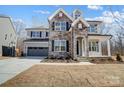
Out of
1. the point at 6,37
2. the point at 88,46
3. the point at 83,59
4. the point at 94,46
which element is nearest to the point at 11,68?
the point at 83,59

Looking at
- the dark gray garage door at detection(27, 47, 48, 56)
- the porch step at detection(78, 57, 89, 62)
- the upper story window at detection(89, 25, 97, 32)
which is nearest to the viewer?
the porch step at detection(78, 57, 89, 62)

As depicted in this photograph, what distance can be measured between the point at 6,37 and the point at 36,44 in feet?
15.4

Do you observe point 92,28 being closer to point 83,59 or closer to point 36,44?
point 83,59

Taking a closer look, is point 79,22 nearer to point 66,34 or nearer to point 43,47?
point 66,34

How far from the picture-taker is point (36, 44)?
2561cm

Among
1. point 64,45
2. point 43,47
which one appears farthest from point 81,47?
point 43,47

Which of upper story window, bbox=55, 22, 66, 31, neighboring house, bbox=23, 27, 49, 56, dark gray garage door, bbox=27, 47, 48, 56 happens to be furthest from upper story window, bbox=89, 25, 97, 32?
dark gray garage door, bbox=27, 47, 48, 56

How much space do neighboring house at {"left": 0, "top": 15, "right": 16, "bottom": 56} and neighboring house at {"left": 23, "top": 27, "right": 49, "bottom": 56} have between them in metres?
2.75

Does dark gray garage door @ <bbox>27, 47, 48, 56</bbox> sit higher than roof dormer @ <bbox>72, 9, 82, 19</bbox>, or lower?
lower

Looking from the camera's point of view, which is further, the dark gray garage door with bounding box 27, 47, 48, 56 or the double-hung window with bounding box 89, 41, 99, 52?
the dark gray garage door with bounding box 27, 47, 48, 56

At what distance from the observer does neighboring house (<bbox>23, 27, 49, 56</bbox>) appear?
84.2 feet

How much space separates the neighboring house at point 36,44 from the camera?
25672mm

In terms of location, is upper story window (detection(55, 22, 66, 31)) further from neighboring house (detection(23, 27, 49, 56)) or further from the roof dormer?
neighboring house (detection(23, 27, 49, 56))

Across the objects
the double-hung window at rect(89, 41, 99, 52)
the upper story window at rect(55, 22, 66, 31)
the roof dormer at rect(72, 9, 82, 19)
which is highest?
the roof dormer at rect(72, 9, 82, 19)
